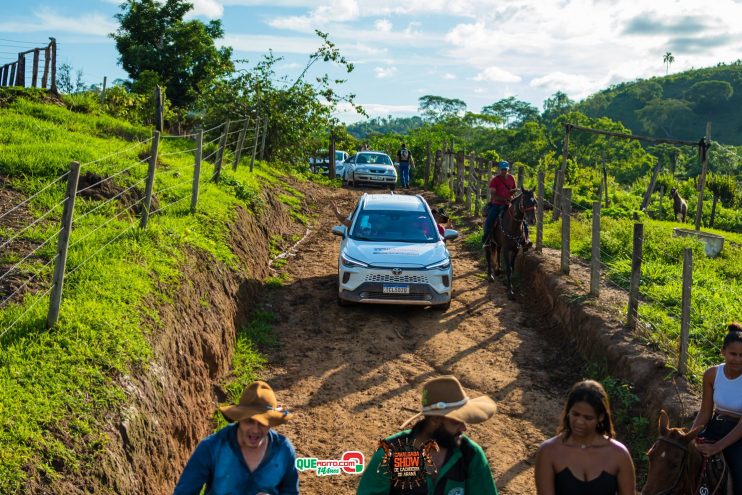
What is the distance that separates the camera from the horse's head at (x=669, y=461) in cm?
468

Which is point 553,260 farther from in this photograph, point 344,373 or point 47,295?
point 47,295

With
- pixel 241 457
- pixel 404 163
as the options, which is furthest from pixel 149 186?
pixel 404 163

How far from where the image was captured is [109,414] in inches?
213

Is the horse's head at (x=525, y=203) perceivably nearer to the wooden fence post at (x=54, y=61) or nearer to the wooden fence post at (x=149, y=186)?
the wooden fence post at (x=149, y=186)

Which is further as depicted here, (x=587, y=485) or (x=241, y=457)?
(x=241, y=457)

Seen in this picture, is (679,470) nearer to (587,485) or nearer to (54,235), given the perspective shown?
(587,485)

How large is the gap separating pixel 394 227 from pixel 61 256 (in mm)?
6811

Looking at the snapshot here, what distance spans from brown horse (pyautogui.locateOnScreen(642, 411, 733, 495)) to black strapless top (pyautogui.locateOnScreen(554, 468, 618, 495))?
1220 mm

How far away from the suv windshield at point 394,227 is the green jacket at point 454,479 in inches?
340

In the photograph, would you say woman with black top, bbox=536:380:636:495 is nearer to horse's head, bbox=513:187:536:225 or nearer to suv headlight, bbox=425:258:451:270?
suv headlight, bbox=425:258:451:270

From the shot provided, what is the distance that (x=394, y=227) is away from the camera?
12.3 m

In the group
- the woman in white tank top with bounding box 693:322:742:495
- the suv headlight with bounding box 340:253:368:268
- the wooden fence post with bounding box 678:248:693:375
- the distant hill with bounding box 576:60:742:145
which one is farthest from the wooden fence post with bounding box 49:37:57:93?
the distant hill with bounding box 576:60:742:145

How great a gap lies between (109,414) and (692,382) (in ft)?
18.7

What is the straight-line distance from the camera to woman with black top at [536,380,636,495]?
360 cm
